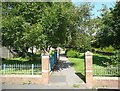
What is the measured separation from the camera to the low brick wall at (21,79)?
14445 mm

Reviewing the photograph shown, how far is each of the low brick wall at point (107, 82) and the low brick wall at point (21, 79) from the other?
326cm

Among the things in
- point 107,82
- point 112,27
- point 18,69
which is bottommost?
point 107,82

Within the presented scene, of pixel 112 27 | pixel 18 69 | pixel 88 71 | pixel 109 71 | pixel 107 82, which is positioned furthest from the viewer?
pixel 112 27

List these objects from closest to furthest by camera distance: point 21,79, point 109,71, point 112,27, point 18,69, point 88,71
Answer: point 88,71, point 109,71, point 21,79, point 18,69, point 112,27

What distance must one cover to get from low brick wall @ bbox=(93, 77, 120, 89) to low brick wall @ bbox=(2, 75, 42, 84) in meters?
3.26

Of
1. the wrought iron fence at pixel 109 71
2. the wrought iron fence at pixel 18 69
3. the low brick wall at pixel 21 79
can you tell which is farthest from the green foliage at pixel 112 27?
the low brick wall at pixel 21 79

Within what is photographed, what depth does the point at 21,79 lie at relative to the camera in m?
14.5

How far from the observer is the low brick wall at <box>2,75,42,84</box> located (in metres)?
14.4

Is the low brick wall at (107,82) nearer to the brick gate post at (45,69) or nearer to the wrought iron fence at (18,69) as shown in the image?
the brick gate post at (45,69)

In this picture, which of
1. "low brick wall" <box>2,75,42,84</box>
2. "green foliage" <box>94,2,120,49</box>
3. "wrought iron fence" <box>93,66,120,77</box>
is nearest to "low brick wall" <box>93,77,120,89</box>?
"wrought iron fence" <box>93,66,120,77</box>

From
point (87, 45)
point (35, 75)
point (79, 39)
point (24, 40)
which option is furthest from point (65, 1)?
point (87, 45)

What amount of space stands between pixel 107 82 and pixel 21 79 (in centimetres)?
493

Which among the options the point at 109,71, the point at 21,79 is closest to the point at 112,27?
the point at 109,71

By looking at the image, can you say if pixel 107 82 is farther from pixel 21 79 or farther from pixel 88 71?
pixel 21 79
